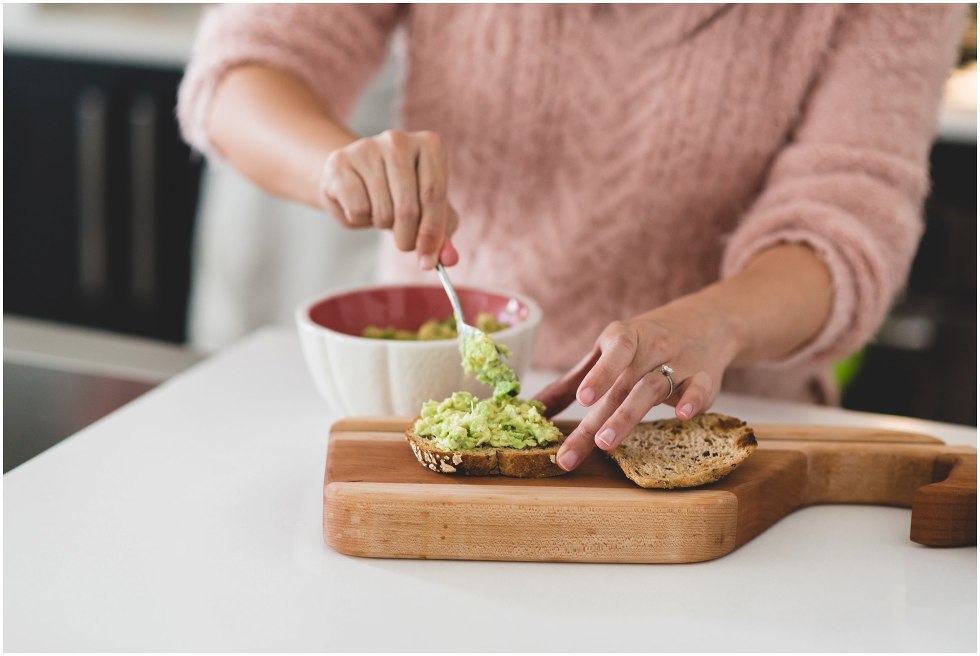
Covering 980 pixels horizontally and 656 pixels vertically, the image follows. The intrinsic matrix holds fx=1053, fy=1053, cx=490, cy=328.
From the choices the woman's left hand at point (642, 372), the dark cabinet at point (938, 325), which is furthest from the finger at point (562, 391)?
the dark cabinet at point (938, 325)

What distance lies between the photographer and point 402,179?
3.08 feet

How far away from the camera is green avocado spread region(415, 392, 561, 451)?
823mm

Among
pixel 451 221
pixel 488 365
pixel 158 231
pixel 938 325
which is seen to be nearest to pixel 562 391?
pixel 488 365

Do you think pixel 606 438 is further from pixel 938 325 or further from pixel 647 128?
pixel 938 325

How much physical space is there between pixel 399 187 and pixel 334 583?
14.3 inches

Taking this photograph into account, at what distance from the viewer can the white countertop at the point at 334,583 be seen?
2.25ft

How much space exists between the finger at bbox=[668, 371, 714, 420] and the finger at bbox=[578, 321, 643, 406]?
2.5 inches

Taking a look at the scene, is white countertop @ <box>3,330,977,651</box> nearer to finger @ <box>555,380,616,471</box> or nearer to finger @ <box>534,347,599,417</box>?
finger @ <box>555,380,616,471</box>

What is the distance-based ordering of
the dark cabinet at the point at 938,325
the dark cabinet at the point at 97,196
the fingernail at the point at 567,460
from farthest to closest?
the dark cabinet at the point at 97,196 → the dark cabinet at the point at 938,325 → the fingernail at the point at 567,460

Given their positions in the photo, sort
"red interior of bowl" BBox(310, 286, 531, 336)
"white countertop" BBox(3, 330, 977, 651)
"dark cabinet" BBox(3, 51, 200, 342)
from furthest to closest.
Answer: "dark cabinet" BBox(3, 51, 200, 342)
"red interior of bowl" BBox(310, 286, 531, 336)
"white countertop" BBox(3, 330, 977, 651)

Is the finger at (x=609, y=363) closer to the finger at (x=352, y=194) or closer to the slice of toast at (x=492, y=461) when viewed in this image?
the slice of toast at (x=492, y=461)

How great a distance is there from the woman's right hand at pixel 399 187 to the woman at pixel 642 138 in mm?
44

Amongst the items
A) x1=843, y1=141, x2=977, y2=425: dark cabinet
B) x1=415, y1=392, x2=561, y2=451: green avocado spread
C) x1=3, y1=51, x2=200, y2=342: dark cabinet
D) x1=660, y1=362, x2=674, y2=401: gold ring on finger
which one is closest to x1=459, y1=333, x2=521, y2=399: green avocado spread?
x1=415, y1=392, x2=561, y2=451: green avocado spread

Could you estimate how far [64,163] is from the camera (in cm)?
271
